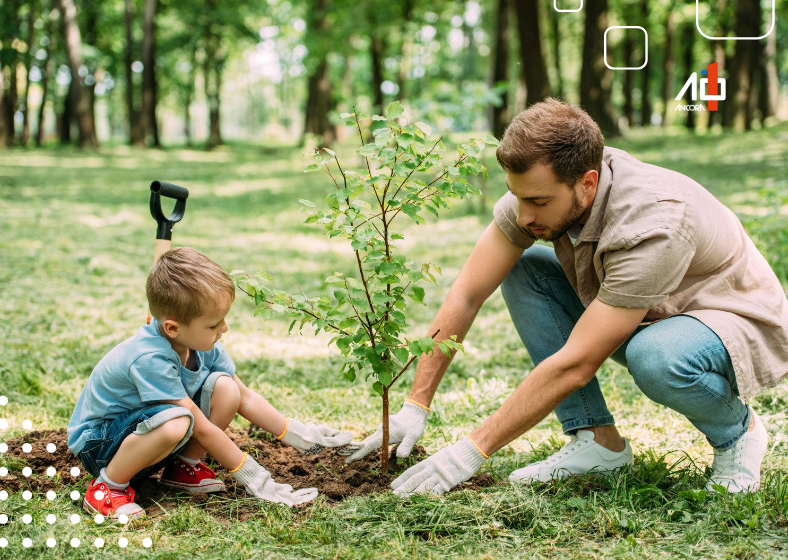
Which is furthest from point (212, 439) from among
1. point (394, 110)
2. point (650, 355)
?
point (650, 355)

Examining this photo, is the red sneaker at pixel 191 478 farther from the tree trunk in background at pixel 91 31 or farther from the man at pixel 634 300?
the tree trunk in background at pixel 91 31

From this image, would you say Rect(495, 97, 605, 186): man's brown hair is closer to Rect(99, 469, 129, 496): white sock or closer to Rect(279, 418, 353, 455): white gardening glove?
Rect(279, 418, 353, 455): white gardening glove

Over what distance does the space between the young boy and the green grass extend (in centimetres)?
15

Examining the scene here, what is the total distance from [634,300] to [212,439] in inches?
61.6

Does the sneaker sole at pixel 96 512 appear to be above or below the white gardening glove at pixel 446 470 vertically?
below

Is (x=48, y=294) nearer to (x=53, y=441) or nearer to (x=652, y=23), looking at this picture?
(x=53, y=441)

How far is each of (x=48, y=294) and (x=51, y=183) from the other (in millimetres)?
9167

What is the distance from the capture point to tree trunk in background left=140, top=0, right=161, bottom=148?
80.3ft

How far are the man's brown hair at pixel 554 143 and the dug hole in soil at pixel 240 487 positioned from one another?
4.05 feet

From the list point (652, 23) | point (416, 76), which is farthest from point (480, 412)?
point (416, 76)

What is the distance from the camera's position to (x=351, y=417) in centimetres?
365

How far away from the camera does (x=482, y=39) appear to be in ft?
117

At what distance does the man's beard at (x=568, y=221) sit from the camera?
2.55 metres

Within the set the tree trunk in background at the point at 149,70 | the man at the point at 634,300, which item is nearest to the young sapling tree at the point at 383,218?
the man at the point at 634,300
